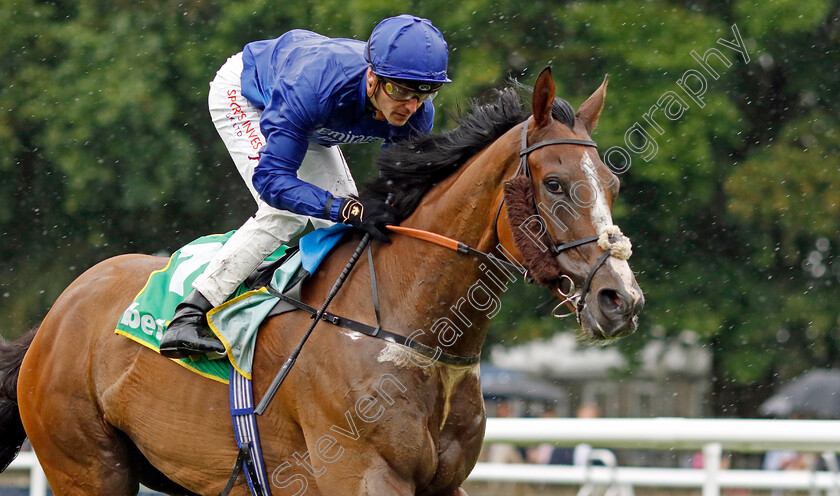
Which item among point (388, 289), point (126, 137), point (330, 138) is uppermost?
point (330, 138)

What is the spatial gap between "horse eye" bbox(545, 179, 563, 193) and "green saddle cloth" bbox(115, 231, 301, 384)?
1.08 meters

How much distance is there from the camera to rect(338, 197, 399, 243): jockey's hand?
367 cm

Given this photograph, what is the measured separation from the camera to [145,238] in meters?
11.8

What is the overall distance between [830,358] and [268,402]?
31.1 feet

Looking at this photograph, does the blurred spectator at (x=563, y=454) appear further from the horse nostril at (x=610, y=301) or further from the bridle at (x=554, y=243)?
the horse nostril at (x=610, y=301)

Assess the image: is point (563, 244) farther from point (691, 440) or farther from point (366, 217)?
point (691, 440)

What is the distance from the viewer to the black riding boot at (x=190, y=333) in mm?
3758

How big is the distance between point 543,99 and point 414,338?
93 cm

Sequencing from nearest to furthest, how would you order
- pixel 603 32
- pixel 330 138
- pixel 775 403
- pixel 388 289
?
pixel 388 289 < pixel 330 138 < pixel 603 32 < pixel 775 403

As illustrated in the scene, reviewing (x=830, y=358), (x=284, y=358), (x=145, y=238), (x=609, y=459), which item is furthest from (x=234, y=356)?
(x=830, y=358)

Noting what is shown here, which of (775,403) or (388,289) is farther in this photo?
(775,403)

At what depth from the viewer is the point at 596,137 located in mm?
9969

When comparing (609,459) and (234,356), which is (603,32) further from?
(234,356)

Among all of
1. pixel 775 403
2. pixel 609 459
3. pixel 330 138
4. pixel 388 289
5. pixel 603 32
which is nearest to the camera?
pixel 388 289
